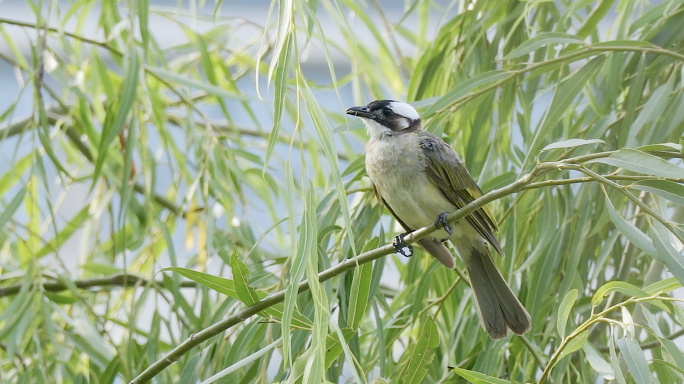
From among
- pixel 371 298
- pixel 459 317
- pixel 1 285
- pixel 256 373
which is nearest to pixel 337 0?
pixel 371 298

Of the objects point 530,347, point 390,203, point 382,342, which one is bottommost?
point 530,347

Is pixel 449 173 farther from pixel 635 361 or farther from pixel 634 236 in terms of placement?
pixel 635 361

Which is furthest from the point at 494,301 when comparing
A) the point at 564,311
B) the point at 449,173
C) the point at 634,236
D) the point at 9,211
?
the point at 9,211

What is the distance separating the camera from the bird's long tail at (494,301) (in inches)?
92.7

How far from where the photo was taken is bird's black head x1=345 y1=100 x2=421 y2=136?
3092 mm

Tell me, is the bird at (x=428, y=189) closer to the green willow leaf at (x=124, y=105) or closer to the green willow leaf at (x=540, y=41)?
the green willow leaf at (x=540, y=41)

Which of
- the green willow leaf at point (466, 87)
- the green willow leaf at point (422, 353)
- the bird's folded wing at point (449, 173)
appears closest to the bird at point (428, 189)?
the bird's folded wing at point (449, 173)

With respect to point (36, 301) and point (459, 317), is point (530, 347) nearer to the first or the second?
point (459, 317)

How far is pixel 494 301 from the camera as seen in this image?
8.00 ft

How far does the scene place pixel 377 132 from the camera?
3.10 metres

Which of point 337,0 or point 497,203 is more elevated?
point 337,0

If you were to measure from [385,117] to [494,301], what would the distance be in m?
0.96

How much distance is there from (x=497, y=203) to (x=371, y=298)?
2.92ft

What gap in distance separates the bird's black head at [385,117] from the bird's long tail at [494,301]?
59cm
